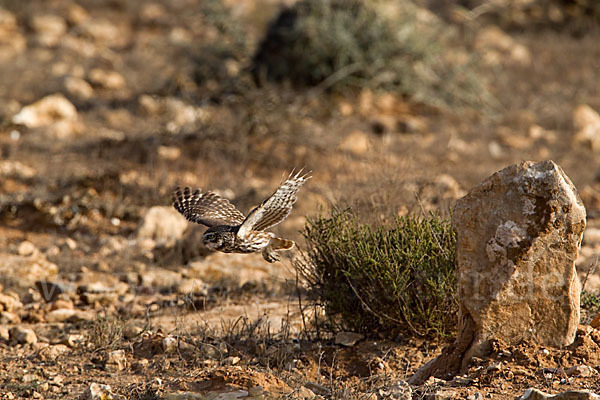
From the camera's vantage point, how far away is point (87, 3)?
17.2m

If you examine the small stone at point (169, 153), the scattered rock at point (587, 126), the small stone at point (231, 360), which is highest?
the scattered rock at point (587, 126)

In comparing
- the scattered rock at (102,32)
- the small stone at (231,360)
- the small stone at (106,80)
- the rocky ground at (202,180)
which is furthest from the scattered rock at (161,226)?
the scattered rock at (102,32)

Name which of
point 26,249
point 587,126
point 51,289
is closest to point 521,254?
point 51,289

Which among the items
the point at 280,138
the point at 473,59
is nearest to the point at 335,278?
the point at 280,138

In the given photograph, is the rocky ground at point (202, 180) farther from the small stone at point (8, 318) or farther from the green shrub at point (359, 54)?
the green shrub at point (359, 54)

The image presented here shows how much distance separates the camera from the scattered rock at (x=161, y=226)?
8281 mm

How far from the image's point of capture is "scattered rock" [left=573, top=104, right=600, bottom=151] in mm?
11625

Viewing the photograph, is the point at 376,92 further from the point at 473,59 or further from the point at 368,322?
the point at 368,322

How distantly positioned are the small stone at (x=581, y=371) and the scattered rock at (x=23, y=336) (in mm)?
3667

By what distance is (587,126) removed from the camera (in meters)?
12.0

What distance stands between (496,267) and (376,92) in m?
8.58

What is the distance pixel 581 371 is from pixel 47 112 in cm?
959

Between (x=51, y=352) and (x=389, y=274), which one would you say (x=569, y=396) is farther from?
(x=51, y=352)

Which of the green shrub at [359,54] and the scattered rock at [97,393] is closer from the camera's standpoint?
the scattered rock at [97,393]
